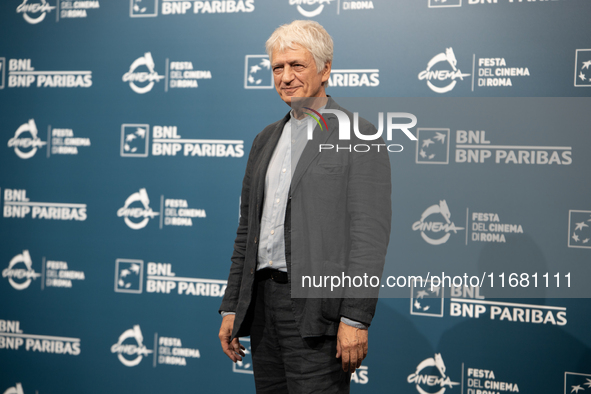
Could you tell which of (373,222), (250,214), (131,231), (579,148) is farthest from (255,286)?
(579,148)

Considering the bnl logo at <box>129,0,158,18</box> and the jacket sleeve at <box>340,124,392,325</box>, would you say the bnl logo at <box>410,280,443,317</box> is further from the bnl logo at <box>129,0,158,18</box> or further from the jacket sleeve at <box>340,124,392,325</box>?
the bnl logo at <box>129,0,158,18</box>

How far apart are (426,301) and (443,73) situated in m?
1.13

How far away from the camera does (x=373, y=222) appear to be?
144 centimetres

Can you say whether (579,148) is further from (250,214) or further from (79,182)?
(79,182)

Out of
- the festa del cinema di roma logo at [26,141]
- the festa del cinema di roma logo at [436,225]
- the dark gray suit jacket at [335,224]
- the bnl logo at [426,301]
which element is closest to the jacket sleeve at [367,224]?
the dark gray suit jacket at [335,224]

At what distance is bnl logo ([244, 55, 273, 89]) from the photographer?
8.66 feet

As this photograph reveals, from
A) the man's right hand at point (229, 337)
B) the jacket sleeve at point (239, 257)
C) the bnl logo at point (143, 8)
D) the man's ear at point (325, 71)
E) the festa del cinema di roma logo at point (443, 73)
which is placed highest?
the bnl logo at point (143, 8)

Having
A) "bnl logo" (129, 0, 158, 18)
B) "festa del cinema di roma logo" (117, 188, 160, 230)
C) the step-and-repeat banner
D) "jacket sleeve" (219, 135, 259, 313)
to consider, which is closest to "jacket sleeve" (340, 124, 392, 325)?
"jacket sleeve" (219, 135, 259, 313)

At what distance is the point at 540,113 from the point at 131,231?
7.29ft

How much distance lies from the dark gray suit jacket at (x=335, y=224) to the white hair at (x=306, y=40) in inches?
8.8

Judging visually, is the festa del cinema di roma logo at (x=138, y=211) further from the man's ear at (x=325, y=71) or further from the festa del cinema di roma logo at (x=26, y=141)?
the man's ear at (x=325, y=71)

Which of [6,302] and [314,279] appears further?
[6,302]

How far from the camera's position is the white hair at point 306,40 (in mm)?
1552

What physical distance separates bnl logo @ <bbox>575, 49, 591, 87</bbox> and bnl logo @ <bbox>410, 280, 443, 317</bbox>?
3.89 ft
